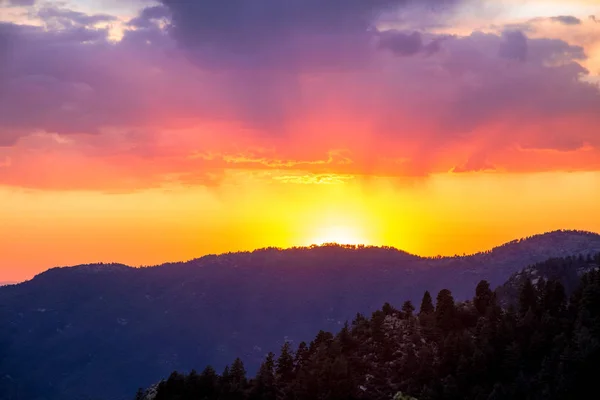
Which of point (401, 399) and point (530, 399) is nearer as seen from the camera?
point (401, 399)

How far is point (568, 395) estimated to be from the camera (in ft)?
635

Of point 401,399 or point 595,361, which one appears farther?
point 595,361

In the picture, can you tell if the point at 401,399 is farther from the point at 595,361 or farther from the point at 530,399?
the point at 595,361

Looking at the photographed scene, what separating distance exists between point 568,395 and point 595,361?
12.9m

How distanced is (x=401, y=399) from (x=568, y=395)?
143ft

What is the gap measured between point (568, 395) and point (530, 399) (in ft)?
31.2

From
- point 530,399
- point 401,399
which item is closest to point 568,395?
point 530,399

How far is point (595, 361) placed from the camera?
19925 cm

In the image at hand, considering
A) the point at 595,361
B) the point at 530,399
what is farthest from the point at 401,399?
the point at 595,361

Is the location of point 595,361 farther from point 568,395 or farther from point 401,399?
point 401,399

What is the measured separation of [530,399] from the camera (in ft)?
648

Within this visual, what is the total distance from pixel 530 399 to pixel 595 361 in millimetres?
19732
